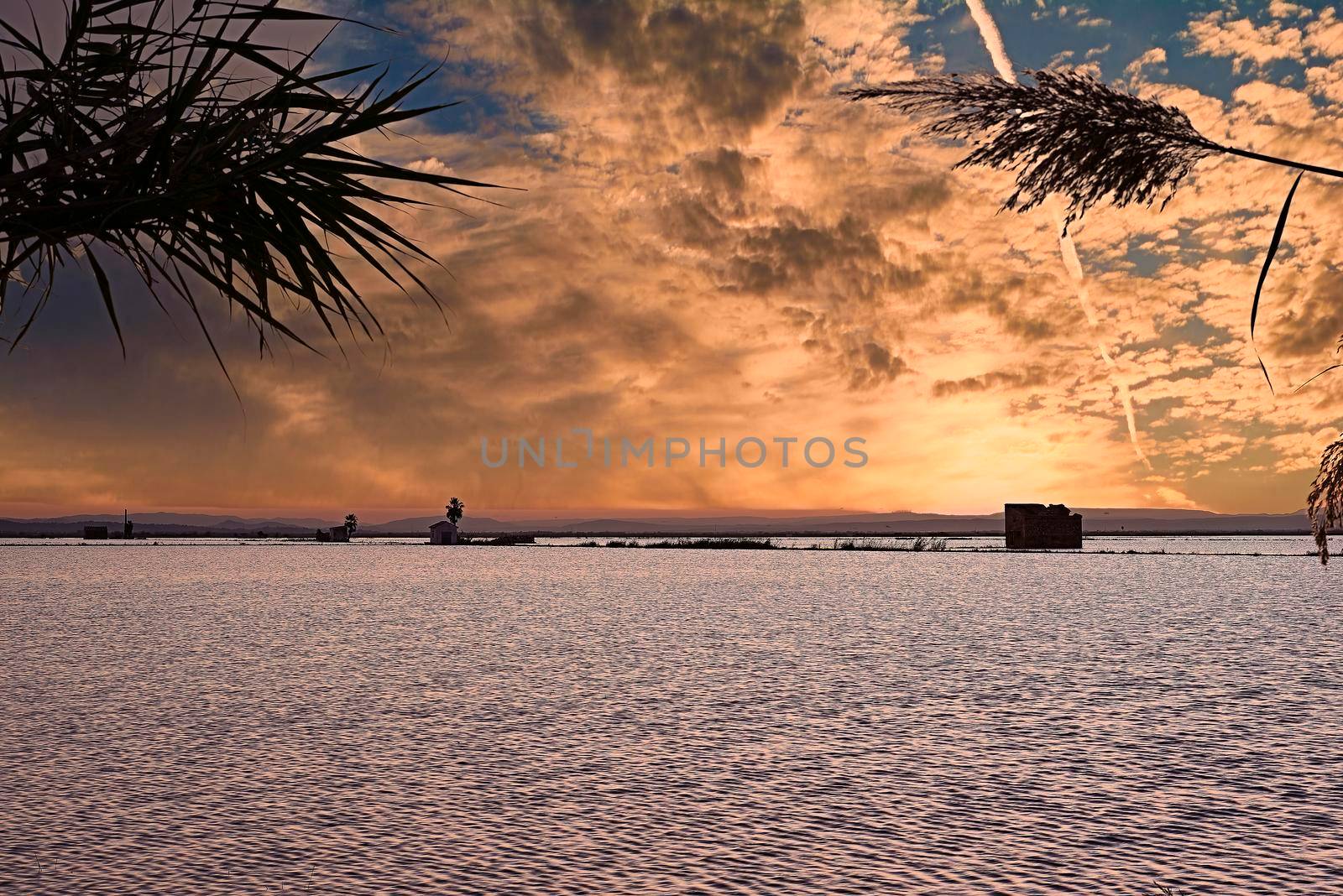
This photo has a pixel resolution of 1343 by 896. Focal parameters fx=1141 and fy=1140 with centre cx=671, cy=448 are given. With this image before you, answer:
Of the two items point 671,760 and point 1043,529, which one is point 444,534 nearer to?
point 1043,529

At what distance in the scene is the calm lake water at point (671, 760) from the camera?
7.11 m

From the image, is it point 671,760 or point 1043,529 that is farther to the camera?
point 1043,529

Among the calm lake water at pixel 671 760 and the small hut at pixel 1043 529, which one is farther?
the small hut at pixel 1043 529

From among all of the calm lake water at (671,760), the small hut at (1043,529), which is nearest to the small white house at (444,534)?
the small hut at (1043,529)

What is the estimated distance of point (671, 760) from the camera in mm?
10711

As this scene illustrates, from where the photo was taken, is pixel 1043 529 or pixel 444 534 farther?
pixel 444 534

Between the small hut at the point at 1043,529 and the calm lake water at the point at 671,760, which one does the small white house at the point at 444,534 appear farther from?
the calm lake water at the point at 671,760

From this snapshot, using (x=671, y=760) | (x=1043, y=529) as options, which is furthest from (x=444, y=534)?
(x=671, y=760)

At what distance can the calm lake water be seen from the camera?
7.11m

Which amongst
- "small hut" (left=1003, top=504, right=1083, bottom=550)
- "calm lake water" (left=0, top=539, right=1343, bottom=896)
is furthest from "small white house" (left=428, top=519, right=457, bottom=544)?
"calm lake water" (left=0, top=539, right=1343, bottom=896)

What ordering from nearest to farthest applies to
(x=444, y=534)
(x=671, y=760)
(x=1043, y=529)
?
(x=671, y=760)
(x=1043, y=529)
(x=444, y=534)

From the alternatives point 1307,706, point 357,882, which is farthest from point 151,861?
point 1307,706

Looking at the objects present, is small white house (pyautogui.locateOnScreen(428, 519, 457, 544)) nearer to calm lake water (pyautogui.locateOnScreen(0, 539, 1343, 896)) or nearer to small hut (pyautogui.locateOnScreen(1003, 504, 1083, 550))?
small hut (pyautogui.locateOnScreen(1003, 504, 1083, 550))

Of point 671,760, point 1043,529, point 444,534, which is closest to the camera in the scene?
point 671,760
